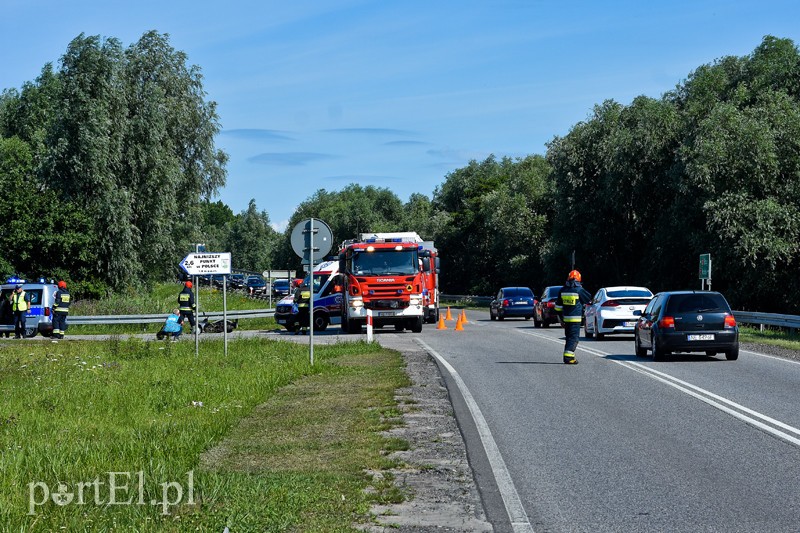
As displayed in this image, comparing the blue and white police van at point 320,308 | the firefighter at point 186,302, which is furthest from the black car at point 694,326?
the blue and white police van at point 320,308

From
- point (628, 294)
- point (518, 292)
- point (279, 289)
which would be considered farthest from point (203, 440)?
point (279, 289)

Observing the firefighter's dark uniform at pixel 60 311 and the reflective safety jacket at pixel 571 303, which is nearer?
the reflective safety jacket at pixel 571 303

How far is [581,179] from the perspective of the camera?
63375 mm

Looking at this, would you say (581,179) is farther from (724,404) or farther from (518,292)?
(724,404)

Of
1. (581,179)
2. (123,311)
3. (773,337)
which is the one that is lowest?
(773,337)

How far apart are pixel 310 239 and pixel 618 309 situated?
13.1m

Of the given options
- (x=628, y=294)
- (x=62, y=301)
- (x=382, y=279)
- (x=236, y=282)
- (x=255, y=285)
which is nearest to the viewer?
(x=628, y=294)

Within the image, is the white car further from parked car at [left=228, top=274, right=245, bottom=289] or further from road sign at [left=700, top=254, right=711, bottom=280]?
parked car at [left=228, top=274, right=245, bottom=289]

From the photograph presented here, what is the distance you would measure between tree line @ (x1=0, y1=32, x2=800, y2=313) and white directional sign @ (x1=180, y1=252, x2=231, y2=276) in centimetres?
2675

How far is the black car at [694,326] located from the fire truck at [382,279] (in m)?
13.2

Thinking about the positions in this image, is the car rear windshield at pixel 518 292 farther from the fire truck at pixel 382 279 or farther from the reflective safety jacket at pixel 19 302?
the reflective safety jacket at pixel 19 302

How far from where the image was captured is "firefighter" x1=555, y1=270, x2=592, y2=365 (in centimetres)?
2033

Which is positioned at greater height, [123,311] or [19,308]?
[19,308]

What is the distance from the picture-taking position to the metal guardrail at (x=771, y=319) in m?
31.5
